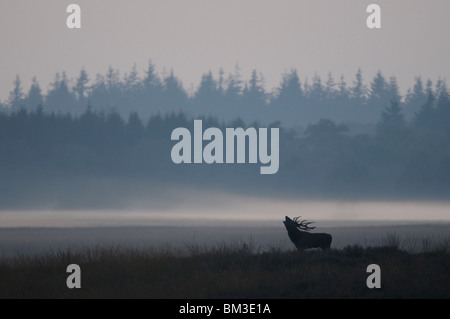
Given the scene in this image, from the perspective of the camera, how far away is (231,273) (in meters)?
19.9

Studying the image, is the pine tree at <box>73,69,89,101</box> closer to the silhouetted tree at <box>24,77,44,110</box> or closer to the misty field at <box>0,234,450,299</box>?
the silhouetted tree at <box>24,77,44,110</box>

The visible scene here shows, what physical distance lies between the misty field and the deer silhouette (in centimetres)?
43

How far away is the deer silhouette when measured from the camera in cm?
2245

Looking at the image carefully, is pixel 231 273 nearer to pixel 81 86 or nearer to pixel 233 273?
pixel 233 273

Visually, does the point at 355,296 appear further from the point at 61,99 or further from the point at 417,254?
the point at 61,99

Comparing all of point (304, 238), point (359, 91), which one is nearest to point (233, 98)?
point (359, 91)

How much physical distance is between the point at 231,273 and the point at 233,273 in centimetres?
5

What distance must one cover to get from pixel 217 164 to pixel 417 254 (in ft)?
291

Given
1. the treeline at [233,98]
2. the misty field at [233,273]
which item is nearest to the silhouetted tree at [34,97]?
the treeline at [233,98]

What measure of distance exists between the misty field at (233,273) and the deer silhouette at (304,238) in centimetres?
43

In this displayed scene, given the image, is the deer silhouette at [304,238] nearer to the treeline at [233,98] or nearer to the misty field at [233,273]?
the misty field at [233,273]

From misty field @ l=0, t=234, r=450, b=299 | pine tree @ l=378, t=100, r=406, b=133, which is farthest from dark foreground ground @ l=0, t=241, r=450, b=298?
pine tree @ l=378, t=100, r=406, b=133
